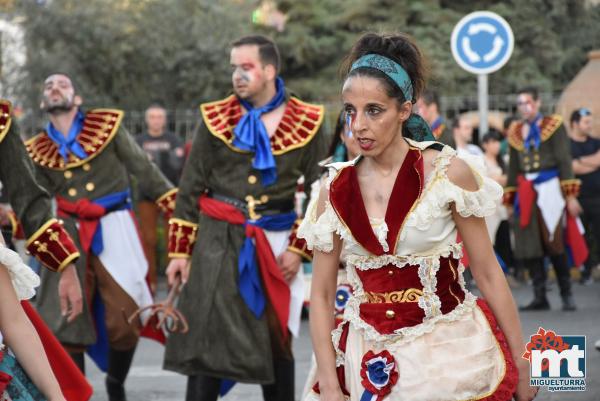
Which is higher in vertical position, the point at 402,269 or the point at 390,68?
the point at 390,68

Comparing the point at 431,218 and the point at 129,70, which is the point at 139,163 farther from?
the point at 129,70

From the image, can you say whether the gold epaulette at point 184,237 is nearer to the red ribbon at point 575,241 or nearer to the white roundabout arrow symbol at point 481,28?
the red ribbon at point 575,241

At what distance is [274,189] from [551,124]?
5.75 metres

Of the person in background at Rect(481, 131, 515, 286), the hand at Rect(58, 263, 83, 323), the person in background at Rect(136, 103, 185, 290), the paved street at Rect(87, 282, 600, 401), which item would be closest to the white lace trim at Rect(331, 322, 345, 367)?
the hand at Rect(58, 263, 83, 323)

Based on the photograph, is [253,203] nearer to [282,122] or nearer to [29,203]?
[282,122]

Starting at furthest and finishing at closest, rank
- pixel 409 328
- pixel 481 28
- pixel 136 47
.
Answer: pixel 136 47 < pixel 481 28 < pixel 409 328

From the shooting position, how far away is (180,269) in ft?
23.2

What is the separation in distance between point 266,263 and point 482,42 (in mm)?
6975

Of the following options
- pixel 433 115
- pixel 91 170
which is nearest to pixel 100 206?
pixel 91 170

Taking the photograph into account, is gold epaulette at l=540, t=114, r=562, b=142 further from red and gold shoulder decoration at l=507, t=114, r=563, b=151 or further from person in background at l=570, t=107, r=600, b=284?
person in background at l=570, t=107, r=600, b=284

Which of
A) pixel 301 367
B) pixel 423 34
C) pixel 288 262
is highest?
pixel 288 262

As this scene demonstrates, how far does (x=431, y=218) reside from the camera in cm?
427

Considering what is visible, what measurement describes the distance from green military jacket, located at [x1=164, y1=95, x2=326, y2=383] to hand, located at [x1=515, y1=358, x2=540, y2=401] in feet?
8.97

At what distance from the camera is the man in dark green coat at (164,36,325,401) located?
6922 mm
